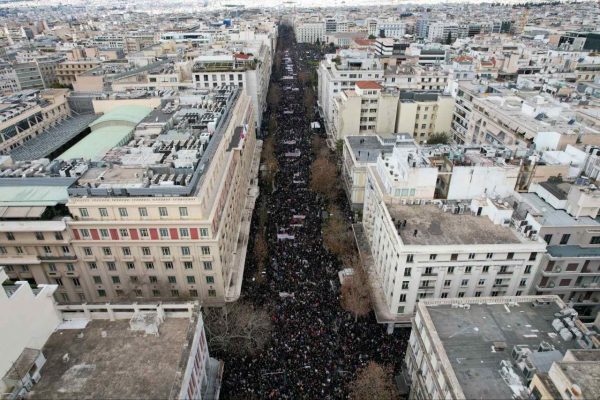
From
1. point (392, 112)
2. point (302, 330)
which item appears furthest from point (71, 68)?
point (302, 330)

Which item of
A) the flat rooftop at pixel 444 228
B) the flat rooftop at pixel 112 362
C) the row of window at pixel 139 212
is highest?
the row of window at pixel 139 212

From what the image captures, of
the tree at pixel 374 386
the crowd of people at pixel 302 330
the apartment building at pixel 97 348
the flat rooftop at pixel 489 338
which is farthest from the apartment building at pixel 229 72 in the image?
the flat rooftop at pixel 489 338

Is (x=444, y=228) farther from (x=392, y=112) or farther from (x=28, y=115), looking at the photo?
(x=28, y=115)

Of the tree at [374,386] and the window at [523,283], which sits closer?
the tree at [374,386]

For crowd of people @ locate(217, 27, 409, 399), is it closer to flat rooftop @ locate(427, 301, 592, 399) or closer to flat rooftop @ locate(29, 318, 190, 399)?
flat rooftop @ locate(427, 301, 592, 399)

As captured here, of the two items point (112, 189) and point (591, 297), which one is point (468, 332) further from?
point (112, 189)

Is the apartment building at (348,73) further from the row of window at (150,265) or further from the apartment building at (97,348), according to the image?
the apartment building at (97,348)

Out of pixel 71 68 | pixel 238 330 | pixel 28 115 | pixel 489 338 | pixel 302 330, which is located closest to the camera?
pixel 489 338

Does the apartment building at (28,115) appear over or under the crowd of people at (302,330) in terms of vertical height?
over
